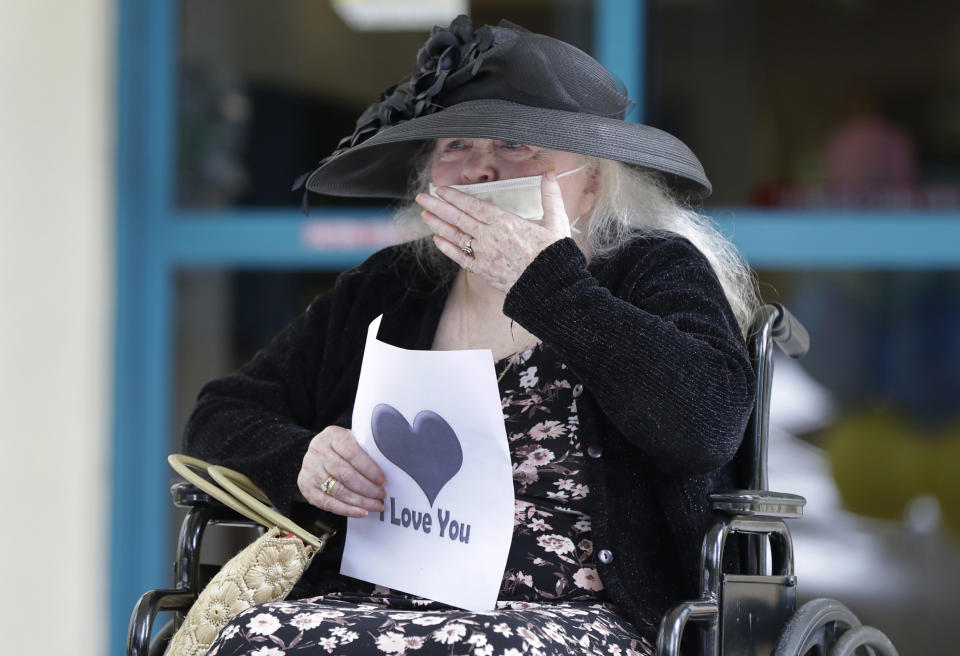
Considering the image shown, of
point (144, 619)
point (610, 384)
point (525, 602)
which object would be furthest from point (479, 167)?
point (144, 619)

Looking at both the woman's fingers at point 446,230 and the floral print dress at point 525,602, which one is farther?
the woman's fingers at point 446,230

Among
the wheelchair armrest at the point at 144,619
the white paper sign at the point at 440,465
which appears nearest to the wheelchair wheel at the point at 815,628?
the white paper sign at the point at 440,465

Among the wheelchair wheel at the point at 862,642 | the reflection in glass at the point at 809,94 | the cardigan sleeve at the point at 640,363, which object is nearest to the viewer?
the cardigan sleeve at the point at 640,363

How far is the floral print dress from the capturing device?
152cm

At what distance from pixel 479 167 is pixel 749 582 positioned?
789mm

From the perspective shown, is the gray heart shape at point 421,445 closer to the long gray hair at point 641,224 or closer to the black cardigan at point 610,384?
the black cardigan at point 610,384

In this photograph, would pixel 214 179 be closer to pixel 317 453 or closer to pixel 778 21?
pixel 778 21

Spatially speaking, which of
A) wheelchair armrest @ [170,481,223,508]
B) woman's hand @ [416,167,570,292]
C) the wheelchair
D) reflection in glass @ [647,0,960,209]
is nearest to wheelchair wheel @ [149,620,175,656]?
the wheelchair

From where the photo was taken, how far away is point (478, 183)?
1.93m

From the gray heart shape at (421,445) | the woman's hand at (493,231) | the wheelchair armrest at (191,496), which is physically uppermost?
the woman's hand at (493,231)

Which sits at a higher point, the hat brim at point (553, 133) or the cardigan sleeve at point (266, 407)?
the hat brim at point (553, 133)

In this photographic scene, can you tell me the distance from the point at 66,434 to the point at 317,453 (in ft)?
7.96

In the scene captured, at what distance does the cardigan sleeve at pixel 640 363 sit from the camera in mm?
1667

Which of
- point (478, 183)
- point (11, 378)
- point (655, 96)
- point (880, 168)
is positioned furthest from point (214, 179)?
point (478, 183)
